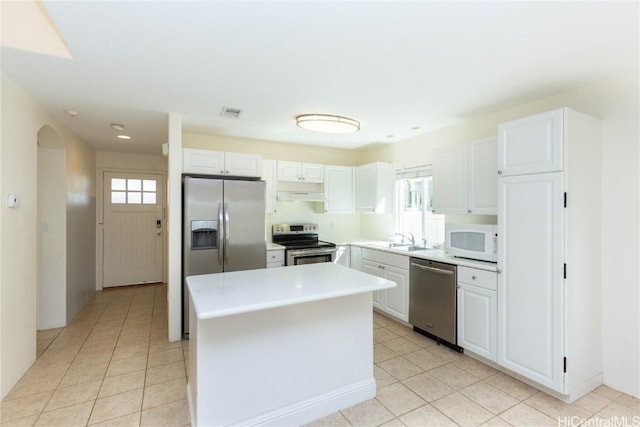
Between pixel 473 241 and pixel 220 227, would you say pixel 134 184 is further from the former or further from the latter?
pixel 473 241

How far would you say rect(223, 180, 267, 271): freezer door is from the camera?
3.43 m

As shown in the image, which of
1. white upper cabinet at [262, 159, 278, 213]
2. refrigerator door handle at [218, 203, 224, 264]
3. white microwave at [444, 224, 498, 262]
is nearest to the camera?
white microwave at [444, 224, 498, 262]

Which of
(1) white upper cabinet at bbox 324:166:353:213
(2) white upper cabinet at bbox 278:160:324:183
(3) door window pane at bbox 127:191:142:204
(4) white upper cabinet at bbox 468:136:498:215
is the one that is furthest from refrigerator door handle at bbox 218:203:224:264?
(3) door window pane at bbox 127:191:142:204

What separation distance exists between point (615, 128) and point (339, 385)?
9.35 ft

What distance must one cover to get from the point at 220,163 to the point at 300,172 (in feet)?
3.89

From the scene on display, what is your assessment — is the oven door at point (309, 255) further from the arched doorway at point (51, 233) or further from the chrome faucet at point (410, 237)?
the arched doorway at point (51, 233)

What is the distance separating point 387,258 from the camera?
3.78 m

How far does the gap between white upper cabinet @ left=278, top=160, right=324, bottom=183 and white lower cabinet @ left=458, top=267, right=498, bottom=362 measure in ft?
7.90

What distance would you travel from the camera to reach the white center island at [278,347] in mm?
1734

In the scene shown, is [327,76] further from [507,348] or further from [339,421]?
[507,348]

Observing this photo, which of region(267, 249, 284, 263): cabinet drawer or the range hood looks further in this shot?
the range hood

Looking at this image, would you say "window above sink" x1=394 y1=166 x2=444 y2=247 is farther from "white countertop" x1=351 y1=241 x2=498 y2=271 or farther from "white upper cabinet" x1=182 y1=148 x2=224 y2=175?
"white upper cabinet" x1=182 y1=148 x2=224 y2=175

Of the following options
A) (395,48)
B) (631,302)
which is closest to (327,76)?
(395,48)

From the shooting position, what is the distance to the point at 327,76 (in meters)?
2.30
